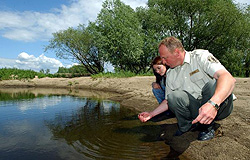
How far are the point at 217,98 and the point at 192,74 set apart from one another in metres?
0.93

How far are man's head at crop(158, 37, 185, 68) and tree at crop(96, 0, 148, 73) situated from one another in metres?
13.5

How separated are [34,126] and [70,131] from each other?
1058 millimetres

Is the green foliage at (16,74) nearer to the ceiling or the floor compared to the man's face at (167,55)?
nearer to the ceiling

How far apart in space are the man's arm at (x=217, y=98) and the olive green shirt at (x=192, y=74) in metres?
0.45

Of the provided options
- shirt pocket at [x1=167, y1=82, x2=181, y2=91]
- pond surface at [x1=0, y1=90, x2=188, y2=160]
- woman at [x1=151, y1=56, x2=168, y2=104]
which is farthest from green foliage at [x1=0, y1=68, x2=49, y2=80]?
shirt pocket at [x1=167, y1=82, x2=181, y2=91]

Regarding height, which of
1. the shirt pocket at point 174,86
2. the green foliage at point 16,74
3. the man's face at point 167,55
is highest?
the green foliage at point 16,74

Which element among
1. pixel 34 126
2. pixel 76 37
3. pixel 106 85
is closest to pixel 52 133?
pixel 34 126

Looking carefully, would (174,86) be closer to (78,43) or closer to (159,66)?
(159,66)

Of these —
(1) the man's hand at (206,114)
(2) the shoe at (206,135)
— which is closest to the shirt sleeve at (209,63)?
(1) the man's hand at (206,114)

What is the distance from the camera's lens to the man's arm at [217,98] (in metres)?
1.73

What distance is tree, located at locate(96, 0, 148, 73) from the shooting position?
52.7ft

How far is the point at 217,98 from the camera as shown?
1805 millimetres

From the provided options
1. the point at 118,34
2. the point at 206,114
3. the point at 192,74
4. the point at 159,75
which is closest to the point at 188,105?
the point at 192,74

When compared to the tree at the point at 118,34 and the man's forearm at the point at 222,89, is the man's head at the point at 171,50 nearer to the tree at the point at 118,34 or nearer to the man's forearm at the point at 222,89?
the man's forearm at the point at 222,89
